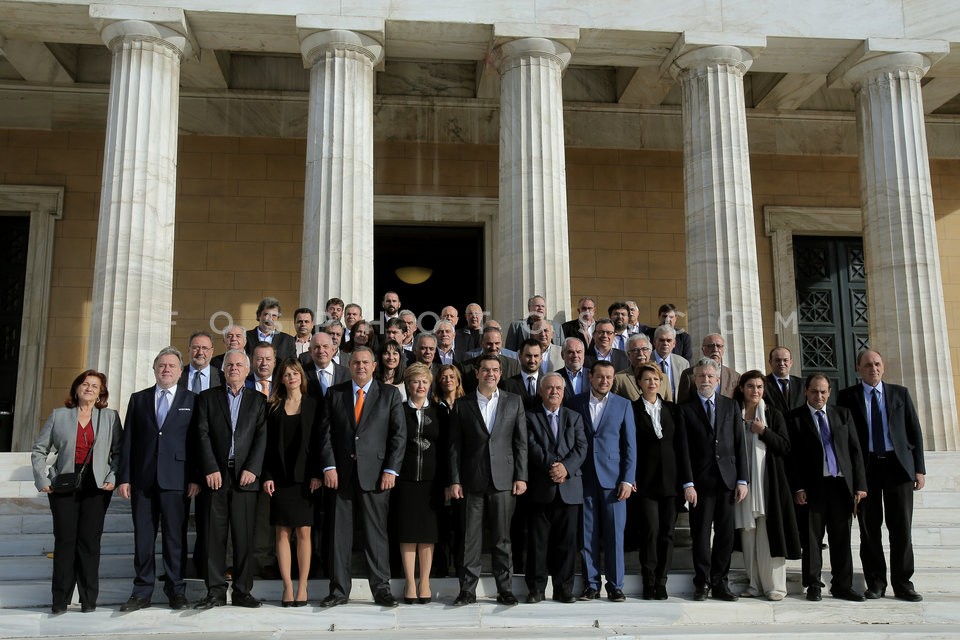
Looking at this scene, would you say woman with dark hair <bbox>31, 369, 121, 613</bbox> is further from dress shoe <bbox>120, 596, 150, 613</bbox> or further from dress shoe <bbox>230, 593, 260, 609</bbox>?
dress shoe <bbox>230, 593, 260, 609</bbox>

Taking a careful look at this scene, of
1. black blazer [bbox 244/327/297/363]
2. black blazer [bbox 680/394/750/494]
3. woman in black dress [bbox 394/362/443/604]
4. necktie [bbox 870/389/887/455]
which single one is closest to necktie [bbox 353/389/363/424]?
woman in black dress [bbox 394/362/443/604]

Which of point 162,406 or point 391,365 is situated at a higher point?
point 391,365

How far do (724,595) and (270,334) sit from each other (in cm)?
528

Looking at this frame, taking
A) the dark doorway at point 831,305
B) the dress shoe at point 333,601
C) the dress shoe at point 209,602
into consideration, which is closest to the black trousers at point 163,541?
the dress shoe at point 209,602

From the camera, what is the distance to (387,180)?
17125 millimetres

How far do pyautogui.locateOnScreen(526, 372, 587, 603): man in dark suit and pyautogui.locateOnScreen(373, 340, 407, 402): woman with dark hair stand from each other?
1.23 metres

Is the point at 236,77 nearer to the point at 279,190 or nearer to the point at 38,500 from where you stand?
the point at 279,190

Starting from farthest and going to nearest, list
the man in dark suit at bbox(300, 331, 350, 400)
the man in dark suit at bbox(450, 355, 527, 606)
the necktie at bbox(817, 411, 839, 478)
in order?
the man in dark suit at bbox(300, 331, 350, 400) < the necktie at bbox(817, 411, 839, 478) < the man in dark suit at bbox(450, 355, 527, 606)

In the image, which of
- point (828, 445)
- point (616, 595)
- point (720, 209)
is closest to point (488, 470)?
point (616, 595)

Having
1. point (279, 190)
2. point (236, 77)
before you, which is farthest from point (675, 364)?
point (236, 77)

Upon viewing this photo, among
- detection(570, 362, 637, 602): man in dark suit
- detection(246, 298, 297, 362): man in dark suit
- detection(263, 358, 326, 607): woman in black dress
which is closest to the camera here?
detection(263, 358, 326, 607): woman in black dress

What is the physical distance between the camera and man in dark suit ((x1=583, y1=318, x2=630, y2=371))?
9.23m

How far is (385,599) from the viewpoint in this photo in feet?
23.8

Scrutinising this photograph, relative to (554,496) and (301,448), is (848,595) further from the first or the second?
(301,448)
